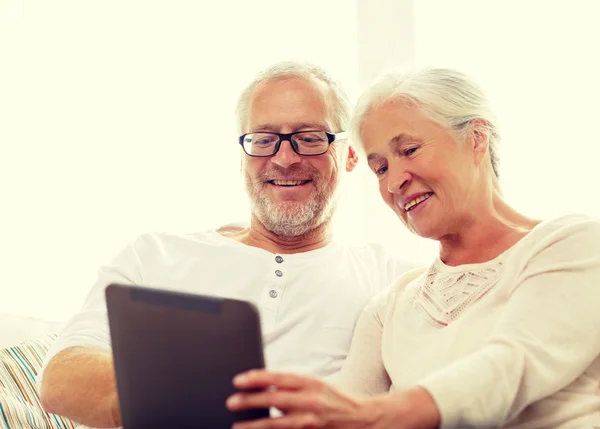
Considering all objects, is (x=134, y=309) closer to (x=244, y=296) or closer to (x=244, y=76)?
(x=244, y=296)

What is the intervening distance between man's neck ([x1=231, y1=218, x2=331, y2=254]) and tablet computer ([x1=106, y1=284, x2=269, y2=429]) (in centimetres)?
103

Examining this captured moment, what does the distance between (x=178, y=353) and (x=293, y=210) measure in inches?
43.0

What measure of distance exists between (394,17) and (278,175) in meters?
1.44

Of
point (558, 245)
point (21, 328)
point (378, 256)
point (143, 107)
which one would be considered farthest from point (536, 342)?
point (143, 107)

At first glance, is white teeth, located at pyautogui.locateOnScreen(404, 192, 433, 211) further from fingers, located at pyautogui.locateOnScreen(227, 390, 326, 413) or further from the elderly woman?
fingers, located at pyautogui.locateOnScreen(227, 390, 326, 413)

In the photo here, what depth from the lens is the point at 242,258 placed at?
2057 millimetres

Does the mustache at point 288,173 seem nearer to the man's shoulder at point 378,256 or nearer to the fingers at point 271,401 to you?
the man's shoulder at point 378,256

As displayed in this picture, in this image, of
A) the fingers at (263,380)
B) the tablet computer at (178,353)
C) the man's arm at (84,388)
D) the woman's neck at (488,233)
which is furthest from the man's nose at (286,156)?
the fingers at (263,380)

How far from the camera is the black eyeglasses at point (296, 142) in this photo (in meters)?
2.10

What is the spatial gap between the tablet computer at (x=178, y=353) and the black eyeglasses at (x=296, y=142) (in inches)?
40.4

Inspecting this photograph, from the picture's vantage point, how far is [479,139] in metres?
1.62

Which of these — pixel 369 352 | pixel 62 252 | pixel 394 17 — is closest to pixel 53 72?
pixel 62 252

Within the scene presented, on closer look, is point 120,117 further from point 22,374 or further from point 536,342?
point 536,342

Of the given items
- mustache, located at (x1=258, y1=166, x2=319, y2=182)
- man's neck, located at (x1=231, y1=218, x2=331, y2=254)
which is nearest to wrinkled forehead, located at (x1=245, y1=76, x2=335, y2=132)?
mustache, located at (x1=258, y1=166, x2=319, y2=182)
